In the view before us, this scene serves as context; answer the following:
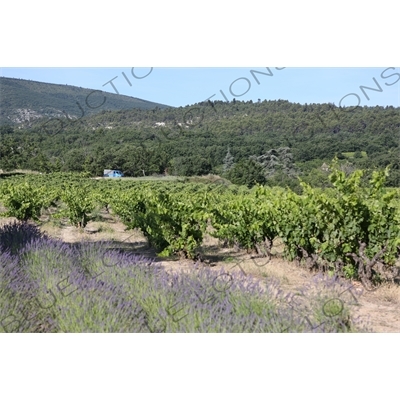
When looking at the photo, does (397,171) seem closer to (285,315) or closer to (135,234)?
(135,234)

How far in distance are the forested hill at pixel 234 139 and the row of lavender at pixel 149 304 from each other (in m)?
8.38

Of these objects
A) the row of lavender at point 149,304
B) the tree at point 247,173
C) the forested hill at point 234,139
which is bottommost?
the tree at point 247,173

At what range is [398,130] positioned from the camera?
14062 millimetres

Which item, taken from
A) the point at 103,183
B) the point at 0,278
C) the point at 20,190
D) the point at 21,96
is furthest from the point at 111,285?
the point at 21,96

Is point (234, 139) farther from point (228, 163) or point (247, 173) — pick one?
point (228, 163)

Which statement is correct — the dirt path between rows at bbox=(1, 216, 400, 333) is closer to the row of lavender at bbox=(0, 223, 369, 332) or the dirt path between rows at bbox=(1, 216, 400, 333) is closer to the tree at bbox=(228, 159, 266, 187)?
the row of lavender at bbox=(0, 223, 369, 332)

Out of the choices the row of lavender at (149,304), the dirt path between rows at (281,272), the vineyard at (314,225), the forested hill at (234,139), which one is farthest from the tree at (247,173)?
the row of lavender at (149,304)

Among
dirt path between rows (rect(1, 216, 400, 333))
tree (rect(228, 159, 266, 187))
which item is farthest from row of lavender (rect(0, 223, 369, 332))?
tree (rect(228, 159, 266, 187))

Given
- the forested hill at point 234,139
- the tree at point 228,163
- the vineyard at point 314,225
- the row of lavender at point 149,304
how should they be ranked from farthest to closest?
1. the tree at point 228,163
2. the forested hill at point 234,139
3. the vineyard at point 314,225
4. the row of lavender at point 149,304

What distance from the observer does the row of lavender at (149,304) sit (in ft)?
11.3

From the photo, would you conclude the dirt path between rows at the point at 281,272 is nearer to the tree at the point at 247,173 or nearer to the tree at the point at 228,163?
the tree at the point at 247,173

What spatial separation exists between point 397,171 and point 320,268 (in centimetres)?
678

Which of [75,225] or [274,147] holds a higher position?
[274,147]

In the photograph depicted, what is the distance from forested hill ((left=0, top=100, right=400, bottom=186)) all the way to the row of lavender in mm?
8384
